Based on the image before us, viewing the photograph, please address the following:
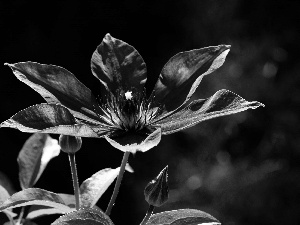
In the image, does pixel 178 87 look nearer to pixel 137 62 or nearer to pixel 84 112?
pixel 137 62

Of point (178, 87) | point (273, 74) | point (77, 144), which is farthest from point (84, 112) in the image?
point (273, 74)

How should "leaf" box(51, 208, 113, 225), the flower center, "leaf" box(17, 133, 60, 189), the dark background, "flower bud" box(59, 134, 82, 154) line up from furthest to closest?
the dark background → "leaf" box(17, 133, 60, 189) → the flower center → "flower bud" box(59, 134, 82, 154) → "leaf" box(51, 208, 113, 225)

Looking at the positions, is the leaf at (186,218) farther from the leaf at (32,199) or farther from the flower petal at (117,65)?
the flower petal at (117,65)

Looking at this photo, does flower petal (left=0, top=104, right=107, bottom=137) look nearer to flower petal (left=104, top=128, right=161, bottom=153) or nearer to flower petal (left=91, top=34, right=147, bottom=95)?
flower petal (left=104, top=128, right=161, bottom=153)

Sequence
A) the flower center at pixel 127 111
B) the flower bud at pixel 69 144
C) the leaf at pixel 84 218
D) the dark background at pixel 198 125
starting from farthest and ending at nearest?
1. the dark background at pixel 198 125
2. the flower center at pixel 127 111
3. the flower bud at pixel 69 144
4. the leaf at pixel 84 218

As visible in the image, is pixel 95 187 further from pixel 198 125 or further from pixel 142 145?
pixel 198 125

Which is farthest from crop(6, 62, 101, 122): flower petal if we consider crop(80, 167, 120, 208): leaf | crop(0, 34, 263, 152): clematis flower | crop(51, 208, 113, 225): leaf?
crop(51, 208, 113, 225): leaf

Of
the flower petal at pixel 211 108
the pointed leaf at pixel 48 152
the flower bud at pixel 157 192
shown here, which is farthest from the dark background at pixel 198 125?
the flower bud at pixel 157 192
